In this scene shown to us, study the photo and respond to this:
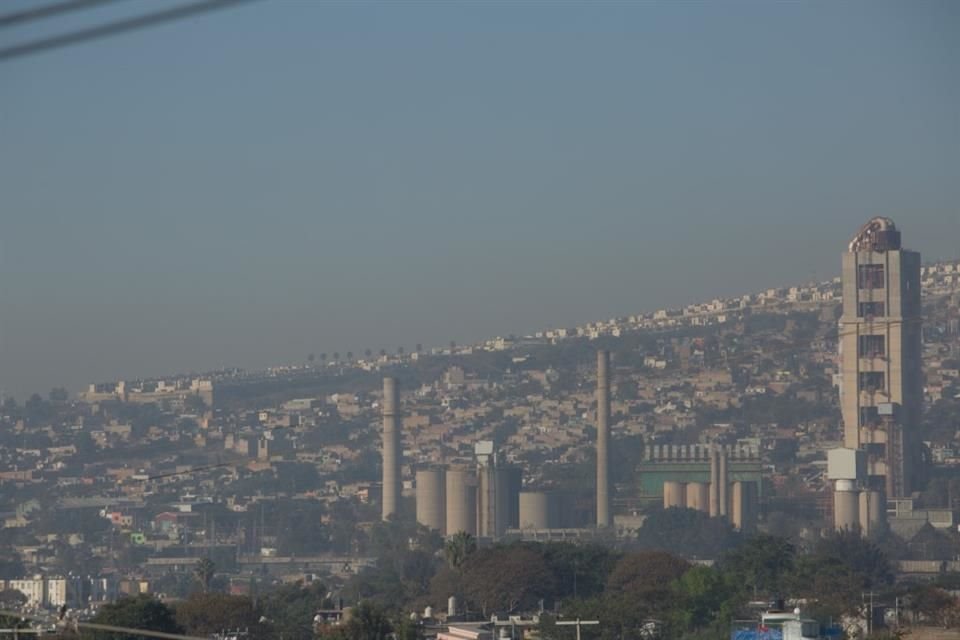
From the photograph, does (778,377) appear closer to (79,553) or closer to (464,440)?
(464,440)

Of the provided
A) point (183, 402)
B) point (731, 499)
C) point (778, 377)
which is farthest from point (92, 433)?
point (731, 499)

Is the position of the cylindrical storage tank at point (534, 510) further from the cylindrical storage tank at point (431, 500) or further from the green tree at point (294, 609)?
the green tree at point (294, 609)

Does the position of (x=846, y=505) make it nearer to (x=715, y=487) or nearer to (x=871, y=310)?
(x=715, y=487)

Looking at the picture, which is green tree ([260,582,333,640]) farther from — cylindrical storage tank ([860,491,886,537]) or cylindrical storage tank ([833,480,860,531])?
cylindrical storage tank ([860,491,886,537])

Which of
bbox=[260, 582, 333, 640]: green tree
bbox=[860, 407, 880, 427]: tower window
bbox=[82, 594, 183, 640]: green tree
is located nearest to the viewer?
bbox=[82, 594, 183, 640]: green tree

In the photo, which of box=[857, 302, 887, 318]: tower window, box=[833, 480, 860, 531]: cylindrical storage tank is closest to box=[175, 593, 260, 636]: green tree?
box=[833, 480, 860, 531]: cylindrical storage tank

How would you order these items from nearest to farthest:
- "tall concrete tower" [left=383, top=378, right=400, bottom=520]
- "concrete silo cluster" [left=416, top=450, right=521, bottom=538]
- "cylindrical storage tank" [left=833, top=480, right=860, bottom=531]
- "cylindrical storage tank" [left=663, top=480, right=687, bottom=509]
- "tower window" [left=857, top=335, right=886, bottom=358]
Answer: "cylindrical storage tank" [left=833, top=480, right=860, bottom=531]
"concrete silo cluster" [left=416, top=450, right=521, bottom=538]
"cylindrical storage tank" [left=663, top=480, right=687, bottom=509]
"tower window" [left=857, top=335, right=886, bottom=358]
"tall concrete tower" [left=383, top=378, right=400, bottom=520]

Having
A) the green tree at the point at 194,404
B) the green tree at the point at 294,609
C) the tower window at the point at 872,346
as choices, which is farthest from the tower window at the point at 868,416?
the green tree at the point at 194,404
